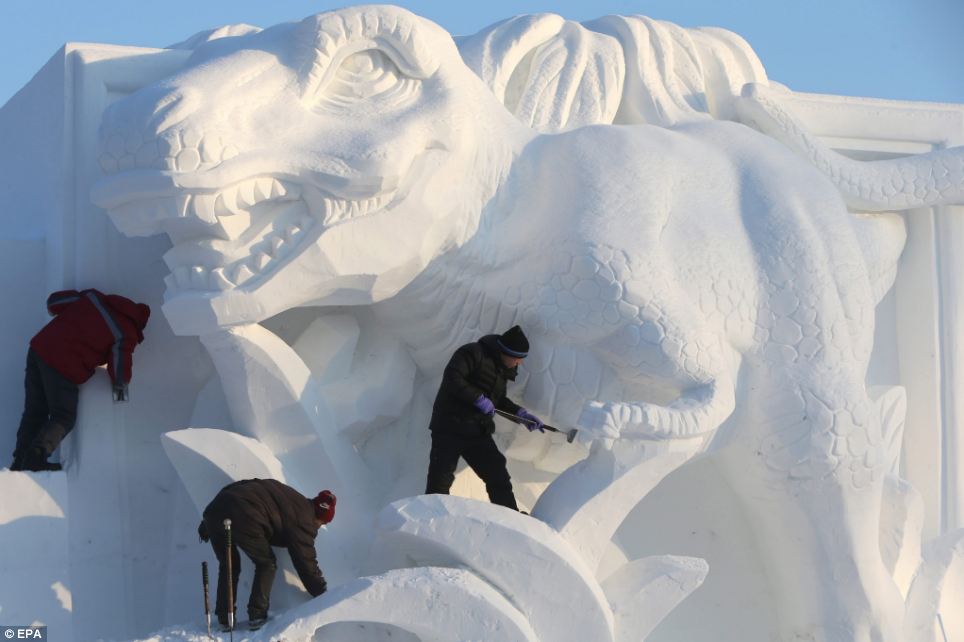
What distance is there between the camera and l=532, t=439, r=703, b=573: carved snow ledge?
641 centimetres

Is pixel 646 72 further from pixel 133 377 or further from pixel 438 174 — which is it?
pixel 133 377

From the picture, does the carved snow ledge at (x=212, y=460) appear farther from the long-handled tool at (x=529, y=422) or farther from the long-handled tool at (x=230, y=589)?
the long-handled tool at (x=529, y=422)

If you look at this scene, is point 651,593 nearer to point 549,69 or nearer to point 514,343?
point 514,343

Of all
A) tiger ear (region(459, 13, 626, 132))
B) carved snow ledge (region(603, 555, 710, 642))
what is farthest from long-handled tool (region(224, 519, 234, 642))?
tiger ear (region(459, 13, 626, 132))

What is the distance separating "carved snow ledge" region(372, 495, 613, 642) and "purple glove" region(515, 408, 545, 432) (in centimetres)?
41

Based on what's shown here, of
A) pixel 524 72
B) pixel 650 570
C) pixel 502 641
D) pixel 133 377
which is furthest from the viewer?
pixel 524 72

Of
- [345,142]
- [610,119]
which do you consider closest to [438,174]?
[345,142]

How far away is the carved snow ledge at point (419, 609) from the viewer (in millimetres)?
5867

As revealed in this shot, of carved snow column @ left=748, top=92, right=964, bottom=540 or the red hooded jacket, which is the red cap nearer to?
the red hooded jacket

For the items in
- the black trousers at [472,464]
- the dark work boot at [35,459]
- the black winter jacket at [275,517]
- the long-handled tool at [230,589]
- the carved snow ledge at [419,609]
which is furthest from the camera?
the dark work boot at [35,459]

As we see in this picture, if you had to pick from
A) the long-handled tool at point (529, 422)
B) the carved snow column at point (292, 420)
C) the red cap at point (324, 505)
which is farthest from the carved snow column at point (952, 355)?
the red cap at point (324, 505)

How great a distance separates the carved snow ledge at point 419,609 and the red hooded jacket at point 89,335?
1.38 meters

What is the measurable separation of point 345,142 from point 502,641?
1783mm

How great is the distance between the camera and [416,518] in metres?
6.11
